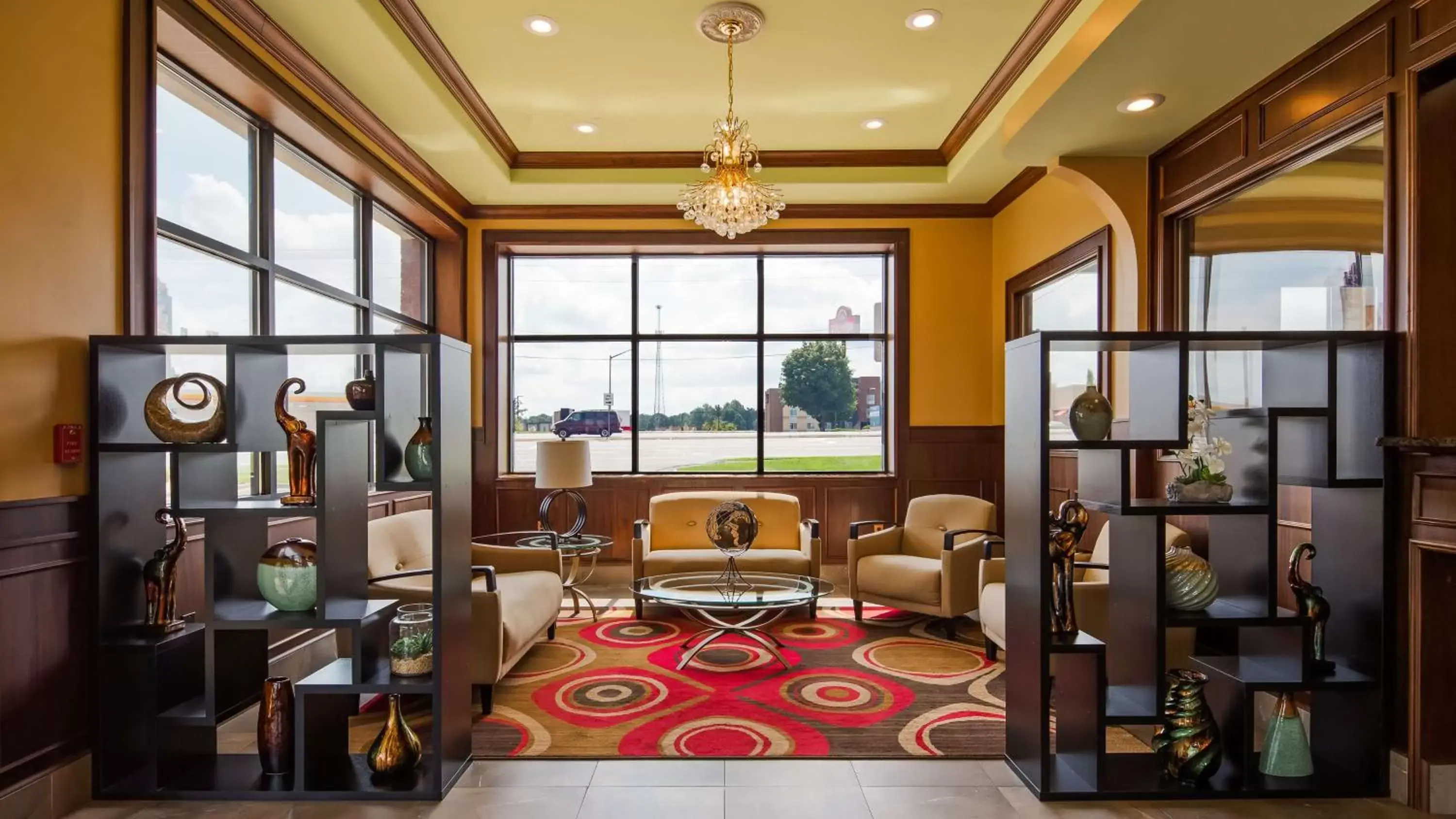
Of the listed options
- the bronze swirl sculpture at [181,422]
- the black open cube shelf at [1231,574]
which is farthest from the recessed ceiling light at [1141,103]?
the bronze swirl sculpture at [181,422]

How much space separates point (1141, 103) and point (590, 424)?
4.84 metres

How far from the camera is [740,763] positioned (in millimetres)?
3201

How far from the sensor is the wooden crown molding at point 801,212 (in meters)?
6.64

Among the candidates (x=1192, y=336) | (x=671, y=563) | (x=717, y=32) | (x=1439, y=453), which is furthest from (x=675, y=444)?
(x=1439, y=453)

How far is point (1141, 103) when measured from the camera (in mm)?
3754

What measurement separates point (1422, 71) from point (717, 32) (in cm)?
290

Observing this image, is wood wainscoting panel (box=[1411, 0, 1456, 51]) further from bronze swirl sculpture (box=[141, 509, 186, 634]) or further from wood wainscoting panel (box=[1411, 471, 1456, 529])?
bronze swirl sculpture (box=[141, 509, 186, 634])

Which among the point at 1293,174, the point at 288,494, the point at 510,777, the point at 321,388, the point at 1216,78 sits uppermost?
the point at 1216,78

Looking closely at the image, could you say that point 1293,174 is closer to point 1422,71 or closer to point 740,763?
point 1422,71

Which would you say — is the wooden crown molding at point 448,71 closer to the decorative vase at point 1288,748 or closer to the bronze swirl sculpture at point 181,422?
the bronze swirl sculpture at point 181,422

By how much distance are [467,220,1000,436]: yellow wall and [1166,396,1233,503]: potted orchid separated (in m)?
3.65

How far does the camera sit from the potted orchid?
2.96 m

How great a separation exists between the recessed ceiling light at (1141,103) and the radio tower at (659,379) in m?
4.14

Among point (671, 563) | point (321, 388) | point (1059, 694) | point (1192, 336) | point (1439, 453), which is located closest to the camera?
point (1439, 453)
